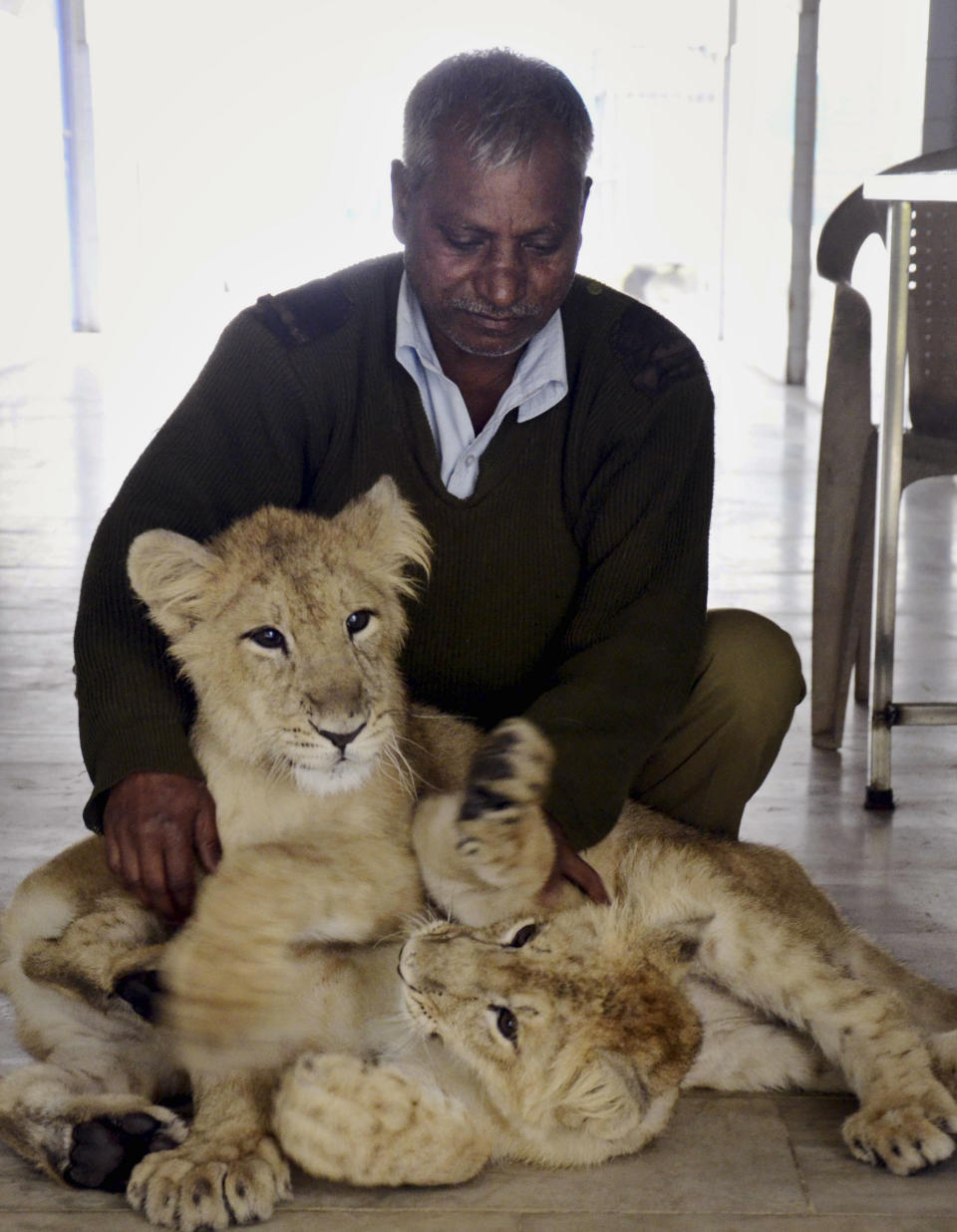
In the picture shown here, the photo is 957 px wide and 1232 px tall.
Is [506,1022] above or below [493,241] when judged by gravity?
below

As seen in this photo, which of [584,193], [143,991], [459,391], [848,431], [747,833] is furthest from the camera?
[848,431]

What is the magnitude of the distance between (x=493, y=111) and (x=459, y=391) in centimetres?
43

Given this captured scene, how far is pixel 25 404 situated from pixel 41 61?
6.81 m

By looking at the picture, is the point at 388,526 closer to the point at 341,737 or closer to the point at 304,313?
the point at 341,737

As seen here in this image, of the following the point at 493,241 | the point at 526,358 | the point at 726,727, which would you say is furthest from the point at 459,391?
the point at 726,727

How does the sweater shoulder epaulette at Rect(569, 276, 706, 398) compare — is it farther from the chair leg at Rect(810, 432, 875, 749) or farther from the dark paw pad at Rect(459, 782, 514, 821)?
the chair leg at Rect(810, 432, 875, 749)

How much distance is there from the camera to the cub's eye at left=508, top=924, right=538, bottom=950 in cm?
204

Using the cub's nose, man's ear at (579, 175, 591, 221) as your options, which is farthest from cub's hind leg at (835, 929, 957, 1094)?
man's ear at (579, 175, 591, 221)

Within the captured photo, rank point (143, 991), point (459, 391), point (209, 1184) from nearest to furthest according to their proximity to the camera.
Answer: point (209, 1184) < point (143, 991) < point (459, 391)

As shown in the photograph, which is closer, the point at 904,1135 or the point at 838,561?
the point at 904,1135

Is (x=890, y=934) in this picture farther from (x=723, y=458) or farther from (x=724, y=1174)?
(x=723, y=458)

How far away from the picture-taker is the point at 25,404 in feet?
36.4

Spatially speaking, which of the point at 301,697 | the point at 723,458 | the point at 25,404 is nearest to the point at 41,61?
the point at 25,404

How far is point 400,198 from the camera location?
7.73ft
